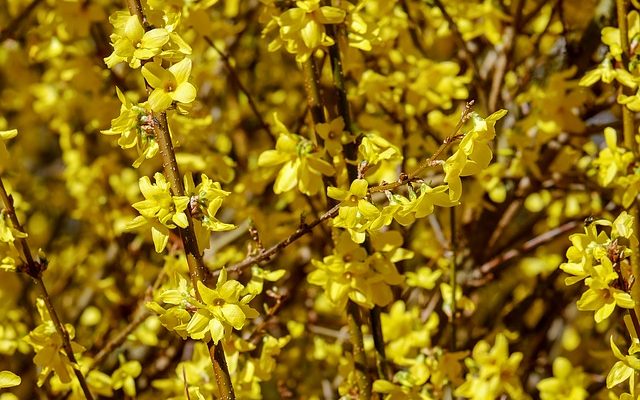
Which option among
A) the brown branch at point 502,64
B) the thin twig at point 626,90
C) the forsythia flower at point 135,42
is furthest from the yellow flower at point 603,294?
the brown branch at point 502,64

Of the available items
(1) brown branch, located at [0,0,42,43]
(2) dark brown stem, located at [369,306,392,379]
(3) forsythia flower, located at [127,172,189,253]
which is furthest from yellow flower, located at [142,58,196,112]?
(1) brown branch, located at [0,0,42,43]

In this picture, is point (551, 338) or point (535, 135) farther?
point (551, 338)

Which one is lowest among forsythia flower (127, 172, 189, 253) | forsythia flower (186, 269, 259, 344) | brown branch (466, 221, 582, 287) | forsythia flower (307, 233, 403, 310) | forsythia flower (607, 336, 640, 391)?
brown branch (466, 221, 582, 287)

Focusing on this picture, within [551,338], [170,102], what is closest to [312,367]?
[551,338]

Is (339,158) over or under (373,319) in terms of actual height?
over

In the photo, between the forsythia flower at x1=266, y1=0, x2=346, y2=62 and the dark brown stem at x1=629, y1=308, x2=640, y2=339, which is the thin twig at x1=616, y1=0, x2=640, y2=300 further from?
the forsythia flower at x1=266, y1=0, x2=346, y2=62

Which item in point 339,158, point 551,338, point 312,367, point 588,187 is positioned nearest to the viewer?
point 339,158

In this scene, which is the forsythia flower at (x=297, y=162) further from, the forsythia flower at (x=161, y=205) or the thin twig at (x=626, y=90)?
the thin twig at (x=626, y=90)

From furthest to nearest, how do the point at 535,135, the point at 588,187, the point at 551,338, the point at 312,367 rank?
the point at 551,338 → the point at 312,367 → the point at 535,135 → the point at 588,187

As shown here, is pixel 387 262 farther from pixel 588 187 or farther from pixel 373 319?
pixel 588 187
